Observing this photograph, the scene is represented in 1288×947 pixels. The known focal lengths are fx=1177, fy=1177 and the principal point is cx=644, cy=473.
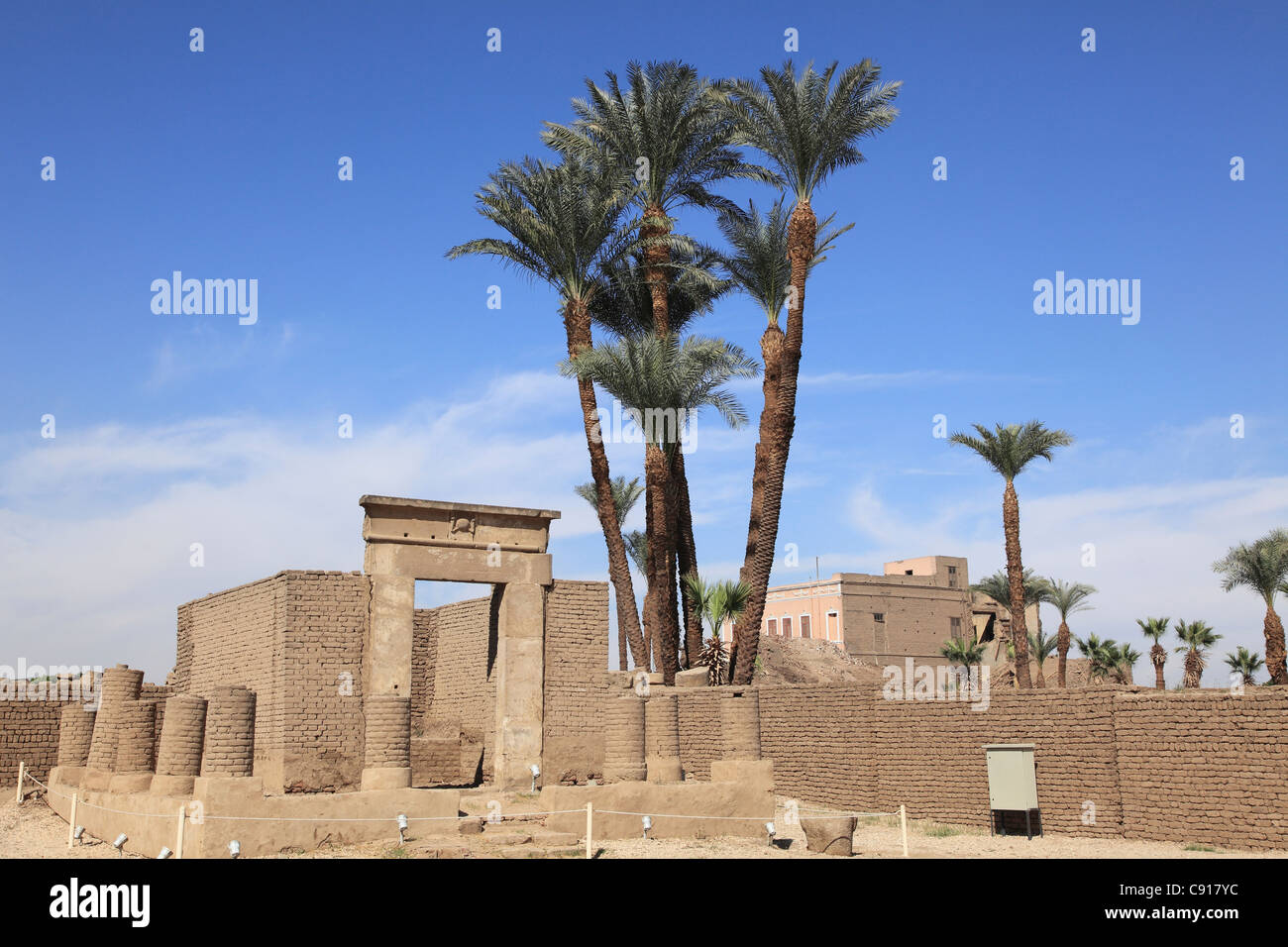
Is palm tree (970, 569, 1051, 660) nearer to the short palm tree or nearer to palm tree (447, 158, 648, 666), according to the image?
the short palm tree

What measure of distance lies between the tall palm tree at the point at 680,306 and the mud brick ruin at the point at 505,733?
282 centimetres

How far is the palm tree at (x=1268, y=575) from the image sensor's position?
34.6 metres

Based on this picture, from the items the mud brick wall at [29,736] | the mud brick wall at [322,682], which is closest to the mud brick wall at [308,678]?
the mud brick wall at [322,682]

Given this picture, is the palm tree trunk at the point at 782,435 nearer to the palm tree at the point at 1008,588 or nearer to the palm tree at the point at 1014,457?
the palm tree at the point at 1014,457

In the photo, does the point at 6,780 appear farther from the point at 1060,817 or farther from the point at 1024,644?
the point at 1024,644

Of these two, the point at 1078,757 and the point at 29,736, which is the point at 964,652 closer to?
the point at 1078,757

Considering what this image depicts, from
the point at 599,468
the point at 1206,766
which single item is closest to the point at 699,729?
the point at 599,468

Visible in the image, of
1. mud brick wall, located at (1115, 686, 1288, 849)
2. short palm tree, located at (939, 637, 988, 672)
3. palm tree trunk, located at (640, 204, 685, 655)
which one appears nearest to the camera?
mud brick wall, located at (1115, 686, 1288, 849)

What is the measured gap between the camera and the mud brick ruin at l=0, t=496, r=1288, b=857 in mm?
14891

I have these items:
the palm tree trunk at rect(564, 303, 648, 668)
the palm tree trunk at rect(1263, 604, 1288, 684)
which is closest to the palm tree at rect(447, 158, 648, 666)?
the palm tree trunk at rect(564, 303, 648, 668)

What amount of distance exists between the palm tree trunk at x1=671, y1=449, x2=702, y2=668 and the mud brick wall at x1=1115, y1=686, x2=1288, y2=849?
1113 cm
